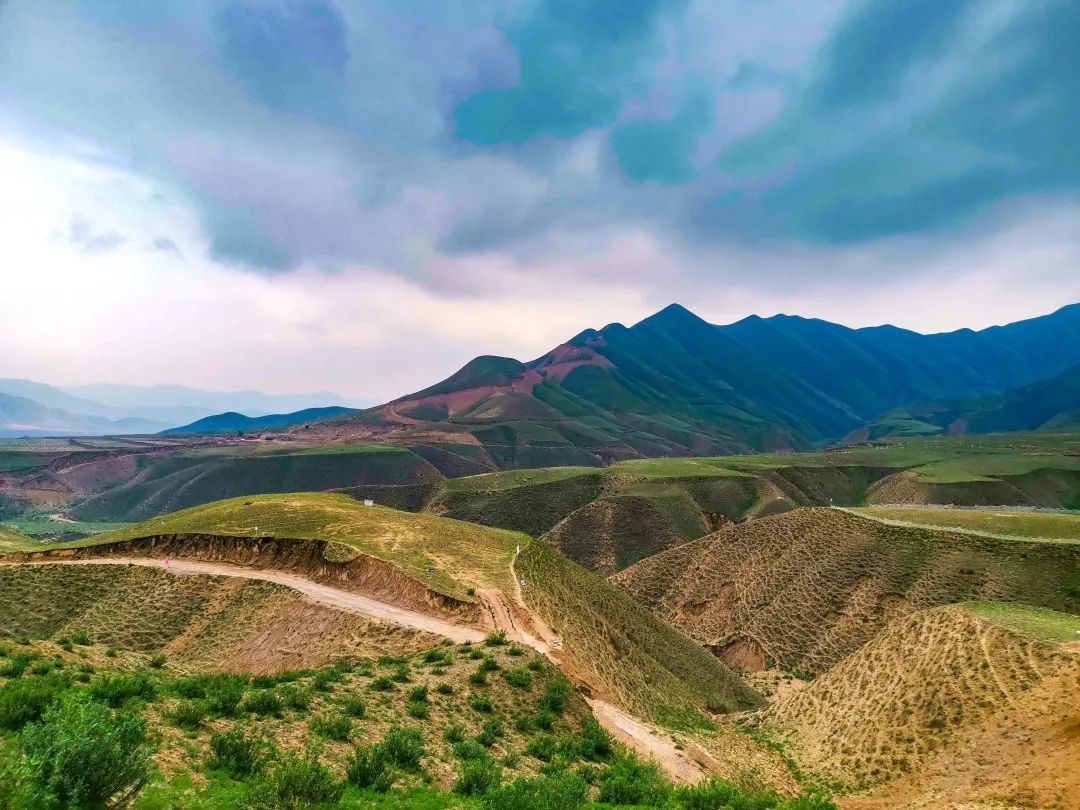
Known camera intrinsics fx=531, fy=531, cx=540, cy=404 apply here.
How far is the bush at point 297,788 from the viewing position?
10938 millimetres

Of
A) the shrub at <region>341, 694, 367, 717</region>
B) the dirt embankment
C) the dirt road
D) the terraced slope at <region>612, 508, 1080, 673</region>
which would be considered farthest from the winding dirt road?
the terraced slope at <region>612, 508, 1080, 673</region>

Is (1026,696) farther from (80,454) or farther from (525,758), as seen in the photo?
(80,454)

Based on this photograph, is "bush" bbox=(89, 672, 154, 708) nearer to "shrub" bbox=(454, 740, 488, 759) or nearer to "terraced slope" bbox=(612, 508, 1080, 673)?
"shrub" bbox=(454, 740, 488, 759)

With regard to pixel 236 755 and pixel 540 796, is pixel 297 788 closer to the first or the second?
pixel 236 755

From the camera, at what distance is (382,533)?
45000mm

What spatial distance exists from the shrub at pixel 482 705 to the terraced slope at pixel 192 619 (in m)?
7.68

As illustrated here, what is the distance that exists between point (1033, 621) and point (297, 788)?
35200mm

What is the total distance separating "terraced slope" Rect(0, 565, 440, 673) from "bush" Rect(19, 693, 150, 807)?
19243 mm

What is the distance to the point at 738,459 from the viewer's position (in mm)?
146625

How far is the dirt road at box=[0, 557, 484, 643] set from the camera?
2991 centimetres

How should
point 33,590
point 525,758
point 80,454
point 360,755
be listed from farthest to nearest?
1. point 80,454
2. point 33,590
3. point 525,758
4. point 360,755

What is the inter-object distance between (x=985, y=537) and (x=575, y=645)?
137ft

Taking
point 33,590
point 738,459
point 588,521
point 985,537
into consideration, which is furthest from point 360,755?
point 738,459

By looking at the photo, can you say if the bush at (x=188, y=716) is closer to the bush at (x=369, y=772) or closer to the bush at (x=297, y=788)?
the bush at (x=297, y=788)
